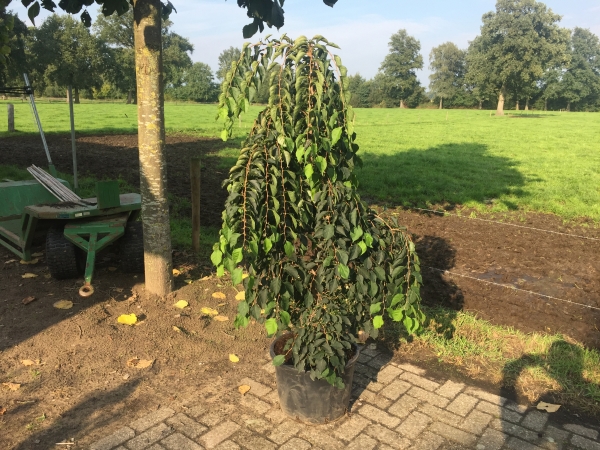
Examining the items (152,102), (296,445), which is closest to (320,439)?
(296,445)

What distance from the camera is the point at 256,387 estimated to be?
3891 millimetres

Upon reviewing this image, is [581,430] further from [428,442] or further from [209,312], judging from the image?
[209,312]

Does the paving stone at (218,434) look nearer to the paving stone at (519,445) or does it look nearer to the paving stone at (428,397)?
the paving stone at (428,397)

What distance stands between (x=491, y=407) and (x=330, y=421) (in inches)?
46.1

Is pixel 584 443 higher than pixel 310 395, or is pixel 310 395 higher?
pixel 310 395

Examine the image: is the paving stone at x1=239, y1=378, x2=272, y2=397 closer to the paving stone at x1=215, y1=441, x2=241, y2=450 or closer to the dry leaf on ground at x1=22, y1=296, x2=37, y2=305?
the paving stone at x1=215, y1=441, x2=241, y2=450

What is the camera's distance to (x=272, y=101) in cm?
310

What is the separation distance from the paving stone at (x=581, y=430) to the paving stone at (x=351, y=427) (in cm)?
134

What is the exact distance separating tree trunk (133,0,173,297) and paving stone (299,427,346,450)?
247 centimetres

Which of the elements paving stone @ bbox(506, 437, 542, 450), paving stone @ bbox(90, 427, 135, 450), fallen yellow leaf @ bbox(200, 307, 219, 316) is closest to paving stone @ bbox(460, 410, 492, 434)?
paving stone @ bbox(506, 437, 542, 450)

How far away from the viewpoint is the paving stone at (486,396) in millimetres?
3742

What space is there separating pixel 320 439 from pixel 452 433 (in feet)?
2.85

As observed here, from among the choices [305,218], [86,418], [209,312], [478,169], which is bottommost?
[86,418]

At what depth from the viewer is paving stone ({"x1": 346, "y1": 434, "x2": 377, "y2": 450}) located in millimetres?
3223
